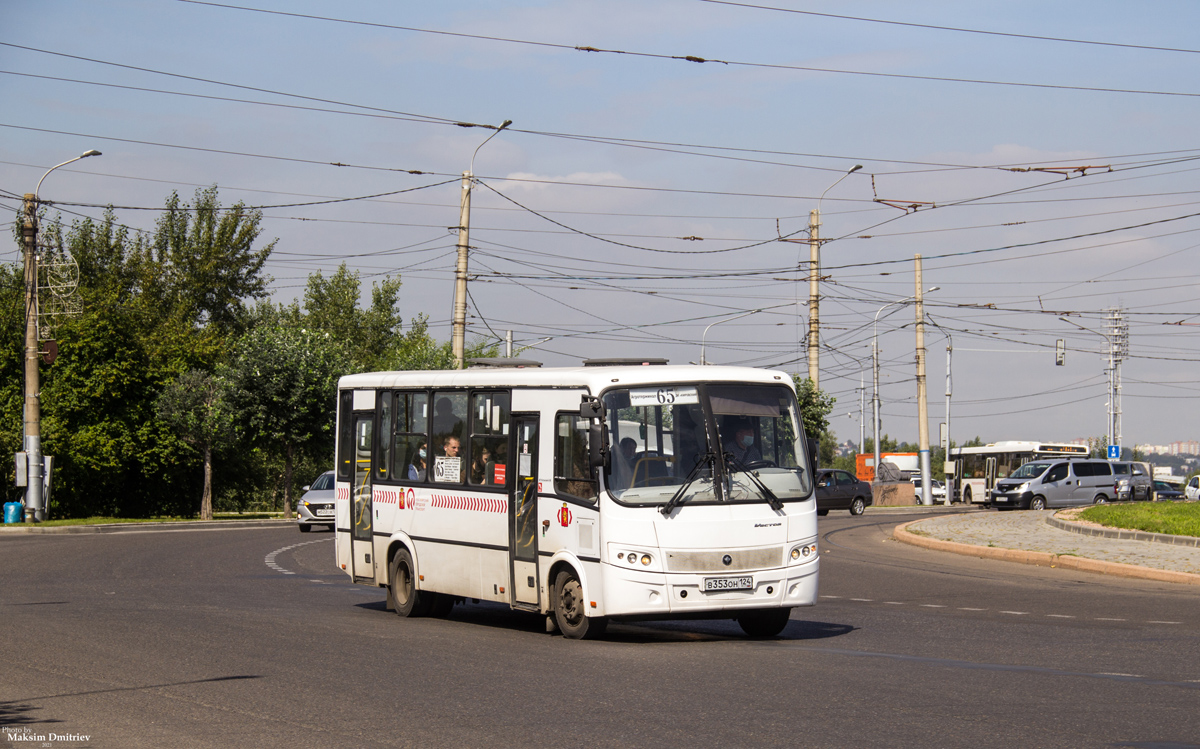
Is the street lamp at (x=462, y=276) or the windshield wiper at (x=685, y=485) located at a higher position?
the street lamp at (x=462, y=276)

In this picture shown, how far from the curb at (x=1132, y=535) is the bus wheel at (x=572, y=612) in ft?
50.2

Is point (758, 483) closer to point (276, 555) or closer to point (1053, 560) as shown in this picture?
point (1053, 560)

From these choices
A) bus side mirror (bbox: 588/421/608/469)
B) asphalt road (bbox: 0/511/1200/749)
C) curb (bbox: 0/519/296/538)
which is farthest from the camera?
curb (bbox: 0/519/296/538)

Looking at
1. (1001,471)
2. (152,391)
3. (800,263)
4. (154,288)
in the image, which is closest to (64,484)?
(152,391)

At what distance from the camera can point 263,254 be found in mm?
79000

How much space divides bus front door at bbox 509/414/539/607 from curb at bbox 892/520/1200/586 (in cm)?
1039

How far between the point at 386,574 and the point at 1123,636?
8.08 metres

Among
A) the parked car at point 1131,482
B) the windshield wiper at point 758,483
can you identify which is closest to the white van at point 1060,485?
the parked car at point 1131,482

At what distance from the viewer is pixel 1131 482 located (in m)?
48.9

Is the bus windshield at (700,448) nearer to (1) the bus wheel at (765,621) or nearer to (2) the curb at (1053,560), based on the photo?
(1) the bus wheel at (765,621)

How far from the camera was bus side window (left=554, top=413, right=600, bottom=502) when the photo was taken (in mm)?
12092

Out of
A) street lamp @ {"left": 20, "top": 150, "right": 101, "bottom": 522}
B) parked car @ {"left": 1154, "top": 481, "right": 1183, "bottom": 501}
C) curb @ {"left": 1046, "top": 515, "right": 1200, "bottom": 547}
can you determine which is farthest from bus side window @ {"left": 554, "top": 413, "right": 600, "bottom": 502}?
parked car @ {"left": 1154, "top": 481, "right": 1183, "bottom": 501}

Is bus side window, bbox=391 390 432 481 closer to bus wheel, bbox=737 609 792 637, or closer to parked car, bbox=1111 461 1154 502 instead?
bus wheel, bbox=737 609 792 637

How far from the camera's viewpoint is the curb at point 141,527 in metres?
35.2
